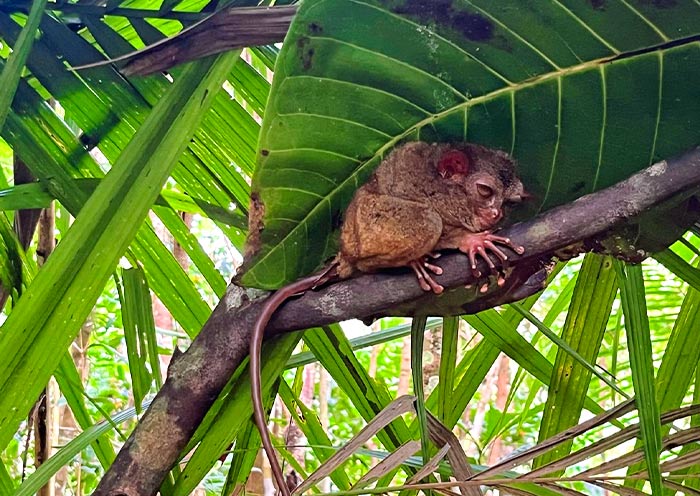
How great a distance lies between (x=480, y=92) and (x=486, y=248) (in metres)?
0.15

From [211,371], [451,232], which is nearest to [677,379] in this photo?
[451,232]

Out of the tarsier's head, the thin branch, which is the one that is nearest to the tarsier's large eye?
the tarsier's head

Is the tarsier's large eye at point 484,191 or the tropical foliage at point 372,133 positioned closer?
the tropical foliage at point 372,133

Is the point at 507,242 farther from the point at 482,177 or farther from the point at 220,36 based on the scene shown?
the point at 220,36

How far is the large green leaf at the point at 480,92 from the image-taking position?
58 cm

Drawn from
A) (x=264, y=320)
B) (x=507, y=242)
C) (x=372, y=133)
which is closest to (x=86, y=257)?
(x=264, y=320)

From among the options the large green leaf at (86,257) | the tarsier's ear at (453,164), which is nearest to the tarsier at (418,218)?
the tarsier's ear at (453,164)

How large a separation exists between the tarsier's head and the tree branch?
0.08m

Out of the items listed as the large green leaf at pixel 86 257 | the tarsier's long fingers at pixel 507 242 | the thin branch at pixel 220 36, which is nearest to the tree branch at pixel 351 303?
the tarsier's long fingers at pixel 507 242

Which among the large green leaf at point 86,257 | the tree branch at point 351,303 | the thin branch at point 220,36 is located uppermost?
the thin branch at point 220,36

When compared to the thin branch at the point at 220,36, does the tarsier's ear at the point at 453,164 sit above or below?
below

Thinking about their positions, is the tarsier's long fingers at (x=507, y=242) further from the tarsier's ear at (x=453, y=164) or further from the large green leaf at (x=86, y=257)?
the large green leaf at (x=86, y=257)

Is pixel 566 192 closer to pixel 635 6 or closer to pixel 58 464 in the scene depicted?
pixel 635 6

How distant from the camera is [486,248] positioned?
23.3 inches
